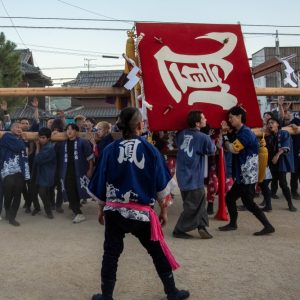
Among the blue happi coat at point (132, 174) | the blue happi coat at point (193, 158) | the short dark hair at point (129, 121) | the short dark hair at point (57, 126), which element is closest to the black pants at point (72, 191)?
the short dark hair at point (57, 126)

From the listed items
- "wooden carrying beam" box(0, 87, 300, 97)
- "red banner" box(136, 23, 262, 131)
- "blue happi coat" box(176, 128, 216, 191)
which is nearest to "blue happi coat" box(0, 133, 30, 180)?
"wooden carrying beam" box(0, 87, 300, 97)

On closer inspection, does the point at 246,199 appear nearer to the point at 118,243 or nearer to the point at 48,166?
→ the point at 118,243

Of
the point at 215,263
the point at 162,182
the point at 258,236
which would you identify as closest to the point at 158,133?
the point at 258,236

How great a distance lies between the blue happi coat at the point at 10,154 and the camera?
6797 mm

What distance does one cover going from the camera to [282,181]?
741 centimetres

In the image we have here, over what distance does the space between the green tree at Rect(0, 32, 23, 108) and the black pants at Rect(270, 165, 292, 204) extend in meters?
14.3

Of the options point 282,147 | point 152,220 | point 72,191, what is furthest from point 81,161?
point 152,220

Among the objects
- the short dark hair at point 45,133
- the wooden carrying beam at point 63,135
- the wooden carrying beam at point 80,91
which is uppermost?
the wooden carrying beam at point 80,91

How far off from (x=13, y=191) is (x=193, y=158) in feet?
9.61

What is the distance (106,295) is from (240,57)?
165 inches

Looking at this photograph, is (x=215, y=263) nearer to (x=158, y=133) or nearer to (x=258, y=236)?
(x=258, y=236)

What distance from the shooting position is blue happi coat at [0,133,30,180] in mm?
6797

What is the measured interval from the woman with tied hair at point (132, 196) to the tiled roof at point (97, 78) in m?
28.6

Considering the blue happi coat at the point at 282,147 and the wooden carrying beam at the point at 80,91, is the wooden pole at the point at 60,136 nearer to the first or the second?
the wooden carrying beam at the point at 80,91
